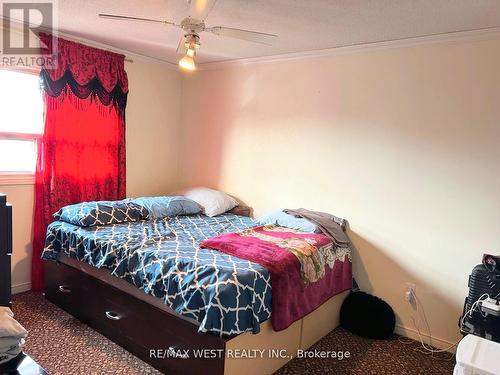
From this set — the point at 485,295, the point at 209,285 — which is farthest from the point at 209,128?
the point at 485,295

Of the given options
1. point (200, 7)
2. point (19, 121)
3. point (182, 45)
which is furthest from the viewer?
point (19, 121)

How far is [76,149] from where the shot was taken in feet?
10.7

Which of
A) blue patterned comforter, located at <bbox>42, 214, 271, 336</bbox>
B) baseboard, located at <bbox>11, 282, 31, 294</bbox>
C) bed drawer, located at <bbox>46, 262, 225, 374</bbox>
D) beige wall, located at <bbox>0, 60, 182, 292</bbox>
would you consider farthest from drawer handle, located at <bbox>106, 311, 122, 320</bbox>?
beige wall, located at <bbox>0, 60, 182, 292</bbox>

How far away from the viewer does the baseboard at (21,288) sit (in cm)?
306

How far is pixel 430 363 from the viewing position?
2.46m

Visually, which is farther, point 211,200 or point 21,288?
point 211,200

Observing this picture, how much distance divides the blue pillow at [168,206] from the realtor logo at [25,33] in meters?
1.47

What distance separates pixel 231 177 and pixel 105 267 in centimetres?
179

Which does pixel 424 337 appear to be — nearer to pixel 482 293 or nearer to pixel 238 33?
pixel 482 293

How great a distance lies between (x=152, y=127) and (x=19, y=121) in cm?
131

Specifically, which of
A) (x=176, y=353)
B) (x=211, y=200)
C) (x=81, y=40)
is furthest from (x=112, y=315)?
(x=81, y=40)

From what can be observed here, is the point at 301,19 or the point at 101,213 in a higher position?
the point at 301,19

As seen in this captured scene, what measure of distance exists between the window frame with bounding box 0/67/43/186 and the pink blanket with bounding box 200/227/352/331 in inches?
70.5

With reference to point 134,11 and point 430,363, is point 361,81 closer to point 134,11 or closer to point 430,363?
point 134,11
